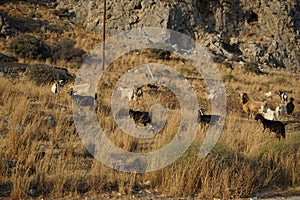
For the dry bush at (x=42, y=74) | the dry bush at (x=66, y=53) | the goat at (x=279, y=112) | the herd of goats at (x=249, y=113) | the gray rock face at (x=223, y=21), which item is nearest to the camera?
the herd of goats at (x=249, y=113)

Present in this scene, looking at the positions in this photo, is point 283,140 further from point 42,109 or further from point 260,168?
point 42,109

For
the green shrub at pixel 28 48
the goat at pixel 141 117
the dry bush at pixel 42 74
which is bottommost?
the goat at pixel 141 117

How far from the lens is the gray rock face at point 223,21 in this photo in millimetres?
33156

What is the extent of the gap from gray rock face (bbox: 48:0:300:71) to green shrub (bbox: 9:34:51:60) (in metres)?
13.7

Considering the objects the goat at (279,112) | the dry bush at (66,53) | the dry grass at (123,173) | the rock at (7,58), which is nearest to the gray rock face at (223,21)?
the dry bush at (66,53)

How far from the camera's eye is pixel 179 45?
3181 cm

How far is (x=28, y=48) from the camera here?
1881 cm

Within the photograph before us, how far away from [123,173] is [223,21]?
121 feet

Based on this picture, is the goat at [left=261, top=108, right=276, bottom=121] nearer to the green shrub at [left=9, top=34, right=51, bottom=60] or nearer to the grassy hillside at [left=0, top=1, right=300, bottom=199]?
the grassy hillside at [left=0, top=1, right=300, bottom=199]

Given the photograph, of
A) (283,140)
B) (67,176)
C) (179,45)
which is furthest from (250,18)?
(67,176)

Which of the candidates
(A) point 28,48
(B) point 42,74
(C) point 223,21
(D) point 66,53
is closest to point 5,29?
(D) point 66,53

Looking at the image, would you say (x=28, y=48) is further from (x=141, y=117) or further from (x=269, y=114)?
(x=269, y=114)

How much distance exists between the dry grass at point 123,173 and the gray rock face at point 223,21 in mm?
25490

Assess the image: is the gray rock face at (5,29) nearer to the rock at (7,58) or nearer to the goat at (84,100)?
the rock at (7,58)
